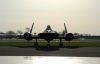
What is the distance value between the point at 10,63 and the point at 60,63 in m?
2.57

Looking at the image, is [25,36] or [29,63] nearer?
[29,63]

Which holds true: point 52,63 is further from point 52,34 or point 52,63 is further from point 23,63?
point 52,34

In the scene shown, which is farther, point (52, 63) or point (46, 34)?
point (46, 34)

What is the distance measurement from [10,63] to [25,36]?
24.8 metres

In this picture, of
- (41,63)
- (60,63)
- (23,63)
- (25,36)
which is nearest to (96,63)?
(60,63)

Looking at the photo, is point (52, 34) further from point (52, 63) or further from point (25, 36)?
point (52, 63)

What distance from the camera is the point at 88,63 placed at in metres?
13.6

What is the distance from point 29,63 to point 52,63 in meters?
1.19

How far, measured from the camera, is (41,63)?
13.5 meters

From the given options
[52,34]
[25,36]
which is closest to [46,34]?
[52,34]

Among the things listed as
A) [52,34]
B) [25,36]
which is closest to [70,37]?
[52,34]

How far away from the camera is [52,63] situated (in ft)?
44.4

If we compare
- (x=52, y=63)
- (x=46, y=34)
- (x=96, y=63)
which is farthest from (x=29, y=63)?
(x=46, y=34)

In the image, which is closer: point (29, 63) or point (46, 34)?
point (29, 63)
